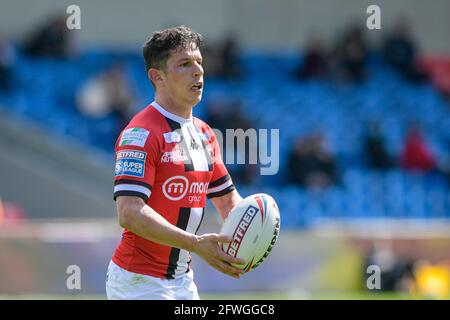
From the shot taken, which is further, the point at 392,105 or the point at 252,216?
the point at 392,105

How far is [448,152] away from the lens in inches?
811

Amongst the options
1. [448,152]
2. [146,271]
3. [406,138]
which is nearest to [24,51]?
[406,138]

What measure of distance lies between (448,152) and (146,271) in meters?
16.1

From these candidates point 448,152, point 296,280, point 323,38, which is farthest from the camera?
point 323,38

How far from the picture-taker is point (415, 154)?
19.1 m

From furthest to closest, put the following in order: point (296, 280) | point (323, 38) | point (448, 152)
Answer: point (323, 38)
point (448, 152)
point (296, 280)

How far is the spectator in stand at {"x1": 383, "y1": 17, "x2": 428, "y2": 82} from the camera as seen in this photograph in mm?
22078

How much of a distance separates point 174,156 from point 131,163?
282 millimetres

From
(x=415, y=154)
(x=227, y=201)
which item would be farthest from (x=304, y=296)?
(x=415, y=154)

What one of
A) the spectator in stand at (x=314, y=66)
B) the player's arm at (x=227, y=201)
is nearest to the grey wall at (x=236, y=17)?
the spectator in stand at (x=314, y=66)

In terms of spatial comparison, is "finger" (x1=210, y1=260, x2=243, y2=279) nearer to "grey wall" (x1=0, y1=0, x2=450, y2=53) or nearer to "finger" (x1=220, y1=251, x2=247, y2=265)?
"finger" (x1=220, y1=251, x2=247, y2=265)

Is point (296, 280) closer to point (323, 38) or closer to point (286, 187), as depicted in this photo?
point (286, 187)

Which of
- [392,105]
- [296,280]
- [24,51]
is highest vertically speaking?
[24,51]

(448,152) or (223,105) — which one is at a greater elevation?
(223,105)
